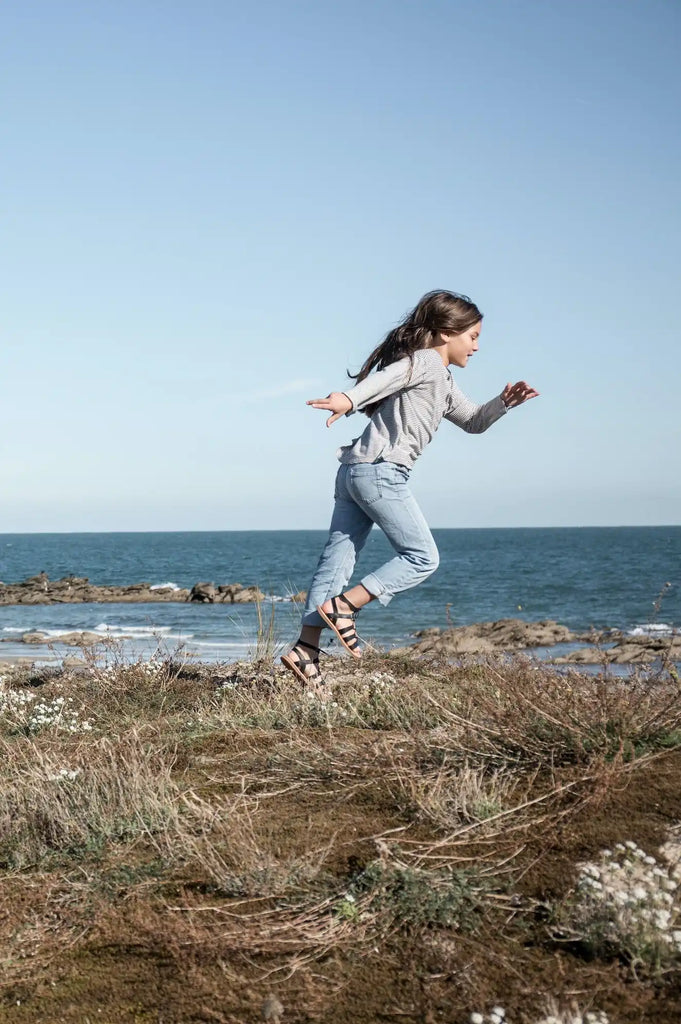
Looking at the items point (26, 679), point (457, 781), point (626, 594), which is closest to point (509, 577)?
point (626, 594)

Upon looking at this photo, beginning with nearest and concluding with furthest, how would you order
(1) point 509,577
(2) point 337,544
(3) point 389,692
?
(3) point 389,692 → (2) point 337,544 → (1) point 509,577

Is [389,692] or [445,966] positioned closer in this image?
[445,966]

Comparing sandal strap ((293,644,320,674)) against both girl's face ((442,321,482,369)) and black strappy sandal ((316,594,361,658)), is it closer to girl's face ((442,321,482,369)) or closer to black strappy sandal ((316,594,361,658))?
black strappy sandal ((316,594,361,658))

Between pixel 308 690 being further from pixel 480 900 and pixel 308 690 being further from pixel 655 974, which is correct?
pixel 655 974

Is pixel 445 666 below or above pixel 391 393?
below

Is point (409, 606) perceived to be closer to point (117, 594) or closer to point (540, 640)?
point (540, 640)

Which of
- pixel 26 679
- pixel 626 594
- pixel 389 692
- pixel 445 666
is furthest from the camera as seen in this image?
pixel 626 594

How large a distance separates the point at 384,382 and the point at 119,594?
1594 inches

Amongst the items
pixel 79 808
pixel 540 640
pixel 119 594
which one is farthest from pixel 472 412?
pixel 119 594

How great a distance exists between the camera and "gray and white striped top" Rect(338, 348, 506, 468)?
5520mm

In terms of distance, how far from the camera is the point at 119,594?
4428cm

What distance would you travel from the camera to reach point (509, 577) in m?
54.7

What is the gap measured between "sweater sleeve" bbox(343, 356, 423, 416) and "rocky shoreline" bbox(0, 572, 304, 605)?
113ft

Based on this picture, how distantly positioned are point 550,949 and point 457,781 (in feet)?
3.15
